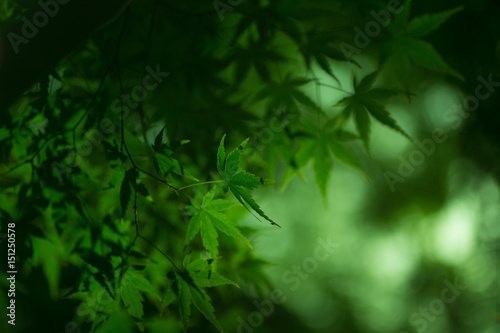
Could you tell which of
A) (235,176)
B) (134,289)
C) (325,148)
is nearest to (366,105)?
(325,148)

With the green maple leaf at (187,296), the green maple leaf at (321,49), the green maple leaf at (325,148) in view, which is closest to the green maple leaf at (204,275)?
the green maple leaf at (187,296)

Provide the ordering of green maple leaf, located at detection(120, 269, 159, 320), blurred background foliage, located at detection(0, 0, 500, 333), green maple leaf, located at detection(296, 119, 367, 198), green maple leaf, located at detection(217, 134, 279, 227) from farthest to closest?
1. green maple leaf, located at detection(296, 119, 367, 198)
2. blurred background foliage, located at detection(0, 0, 500, 333)
3. green maple leaf, located at detection(120, 269, 159, 320)
4. green maple leaf, located at detection(217, 134, 279, 227)

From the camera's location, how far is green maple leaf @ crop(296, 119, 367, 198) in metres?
0.89

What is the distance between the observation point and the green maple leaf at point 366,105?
0.78 meters

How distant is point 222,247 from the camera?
108 cm

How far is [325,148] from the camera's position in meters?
0.92

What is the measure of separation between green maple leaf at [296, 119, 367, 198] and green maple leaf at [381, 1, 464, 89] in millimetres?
183

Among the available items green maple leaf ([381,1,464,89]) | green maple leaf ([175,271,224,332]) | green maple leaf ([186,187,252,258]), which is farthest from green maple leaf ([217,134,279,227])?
green maple leaf ([381,1,464,89])

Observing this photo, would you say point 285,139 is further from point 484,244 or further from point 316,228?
point 316,228

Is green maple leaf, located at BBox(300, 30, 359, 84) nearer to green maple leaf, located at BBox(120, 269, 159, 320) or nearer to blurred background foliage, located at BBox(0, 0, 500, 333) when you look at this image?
blurred background foliage, located at BBox(0, 0, 500, 333)

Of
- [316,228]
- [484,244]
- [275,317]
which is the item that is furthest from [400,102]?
[275,317]

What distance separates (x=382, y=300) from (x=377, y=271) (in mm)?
465

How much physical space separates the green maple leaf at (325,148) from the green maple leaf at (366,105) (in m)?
0.05

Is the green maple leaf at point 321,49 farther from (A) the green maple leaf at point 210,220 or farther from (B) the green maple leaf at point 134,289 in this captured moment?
(B) the green maple leaf at point 134,289
